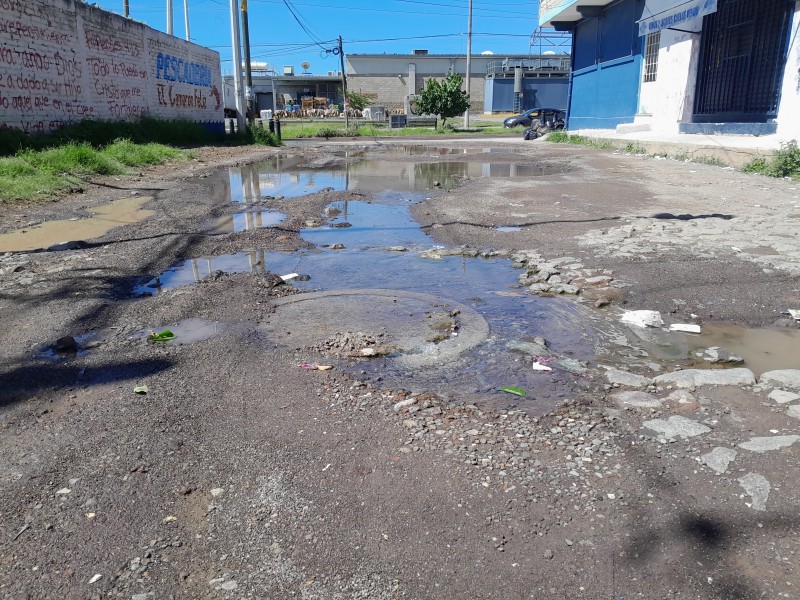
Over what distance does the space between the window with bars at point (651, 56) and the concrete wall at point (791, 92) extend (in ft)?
26.3

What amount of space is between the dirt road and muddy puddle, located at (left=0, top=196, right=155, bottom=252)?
706mm

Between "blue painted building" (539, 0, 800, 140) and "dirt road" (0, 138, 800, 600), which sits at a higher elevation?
"blue painted building" (539, 0, 800, 140)

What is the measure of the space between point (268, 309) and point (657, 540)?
3470 millimetres

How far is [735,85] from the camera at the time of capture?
18297mm

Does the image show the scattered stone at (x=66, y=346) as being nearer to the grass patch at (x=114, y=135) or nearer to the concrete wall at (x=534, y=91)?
the grass patch at (x=114, y=135)

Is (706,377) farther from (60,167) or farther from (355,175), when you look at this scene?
(60,167)

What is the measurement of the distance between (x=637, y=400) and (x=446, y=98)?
4289 centimetres

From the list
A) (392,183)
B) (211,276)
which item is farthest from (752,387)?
(392,183)

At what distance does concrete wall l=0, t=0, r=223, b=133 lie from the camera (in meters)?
14.6

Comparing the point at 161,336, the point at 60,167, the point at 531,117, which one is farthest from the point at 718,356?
the point at 531,117

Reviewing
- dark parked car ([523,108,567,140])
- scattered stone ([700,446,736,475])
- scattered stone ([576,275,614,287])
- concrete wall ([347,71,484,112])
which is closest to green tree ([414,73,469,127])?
dark parked car ([523,108,567,140])

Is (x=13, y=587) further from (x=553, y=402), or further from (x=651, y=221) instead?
(x=651, y=221)

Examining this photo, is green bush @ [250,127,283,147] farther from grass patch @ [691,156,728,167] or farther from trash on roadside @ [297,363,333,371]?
trash on roadside @ [297,363,333,371]

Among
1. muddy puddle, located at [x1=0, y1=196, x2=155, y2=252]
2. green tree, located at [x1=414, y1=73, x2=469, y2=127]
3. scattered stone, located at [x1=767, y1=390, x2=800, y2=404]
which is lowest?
scattered stone, located at [x1=767, y1=390, x2=800, y2=404]
